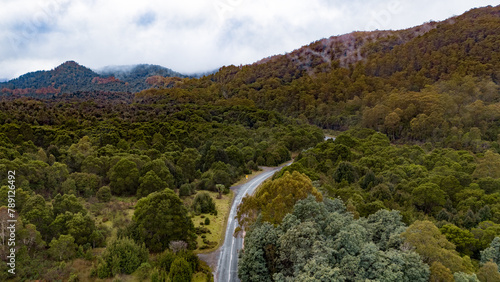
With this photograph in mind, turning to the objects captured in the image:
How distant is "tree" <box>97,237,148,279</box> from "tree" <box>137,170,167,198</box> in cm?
1229

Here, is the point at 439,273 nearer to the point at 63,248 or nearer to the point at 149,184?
the point at 63,248

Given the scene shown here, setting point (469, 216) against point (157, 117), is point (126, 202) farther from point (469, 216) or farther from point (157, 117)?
point (157, 117)

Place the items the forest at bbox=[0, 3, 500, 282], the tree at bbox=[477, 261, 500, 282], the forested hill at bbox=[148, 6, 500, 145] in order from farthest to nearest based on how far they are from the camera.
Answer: the forested hill at bbox=[148, 6, 500, 145]
the forest at bbox=[0, 3, 500, 282]
the tree at bbox=[477, 261, 500, 282]

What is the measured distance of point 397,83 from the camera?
9300 centimetres

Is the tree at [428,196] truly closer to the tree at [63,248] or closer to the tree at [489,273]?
the tree at [489,273]

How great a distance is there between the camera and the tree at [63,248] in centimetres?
1942

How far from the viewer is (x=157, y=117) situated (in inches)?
3071

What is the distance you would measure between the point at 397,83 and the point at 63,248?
98.7 meters

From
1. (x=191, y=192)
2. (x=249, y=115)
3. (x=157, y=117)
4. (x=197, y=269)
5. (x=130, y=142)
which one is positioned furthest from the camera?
(x=249, y=115)

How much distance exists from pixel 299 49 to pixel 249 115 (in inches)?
4097

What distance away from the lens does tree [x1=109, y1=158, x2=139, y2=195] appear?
109 feet

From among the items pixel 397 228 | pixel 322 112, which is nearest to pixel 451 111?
pixel 322 112

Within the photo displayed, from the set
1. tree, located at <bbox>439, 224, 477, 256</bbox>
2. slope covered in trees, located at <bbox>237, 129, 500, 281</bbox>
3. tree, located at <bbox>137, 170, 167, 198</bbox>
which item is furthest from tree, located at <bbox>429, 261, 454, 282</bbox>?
tree, located at <bbox>137, 170, 167, 198</bbox>

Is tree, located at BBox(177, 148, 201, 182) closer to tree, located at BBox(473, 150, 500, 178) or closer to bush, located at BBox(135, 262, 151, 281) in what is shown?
bush, located at BBox(135, 262, 151, 281)
